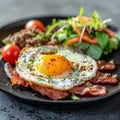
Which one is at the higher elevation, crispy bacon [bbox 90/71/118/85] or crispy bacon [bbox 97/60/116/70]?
crispy bacon [bbox 97/60/116/70]

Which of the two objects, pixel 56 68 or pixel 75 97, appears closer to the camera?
pixel 75 97

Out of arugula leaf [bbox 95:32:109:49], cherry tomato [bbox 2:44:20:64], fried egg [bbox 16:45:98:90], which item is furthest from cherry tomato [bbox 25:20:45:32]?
arugula leaf [bbox 95:32:109:49]

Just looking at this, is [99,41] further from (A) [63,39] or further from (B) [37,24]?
(B) [37,24]

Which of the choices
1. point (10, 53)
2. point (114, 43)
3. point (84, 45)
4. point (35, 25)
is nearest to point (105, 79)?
point (84, 45)

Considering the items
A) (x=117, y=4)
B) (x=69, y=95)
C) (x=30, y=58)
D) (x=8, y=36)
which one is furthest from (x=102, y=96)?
(x=117, y=4)

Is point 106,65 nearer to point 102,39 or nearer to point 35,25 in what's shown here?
point 102,39

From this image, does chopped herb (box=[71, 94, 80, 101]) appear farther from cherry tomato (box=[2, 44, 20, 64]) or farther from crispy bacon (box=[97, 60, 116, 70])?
cherry tomato (box=[2, 44, 20, 64])

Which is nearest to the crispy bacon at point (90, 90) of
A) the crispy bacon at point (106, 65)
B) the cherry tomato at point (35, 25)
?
the crispy bacon at point (106, 65)

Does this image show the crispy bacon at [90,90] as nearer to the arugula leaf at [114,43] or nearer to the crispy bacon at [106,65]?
the crispy bacon at [106,65]
